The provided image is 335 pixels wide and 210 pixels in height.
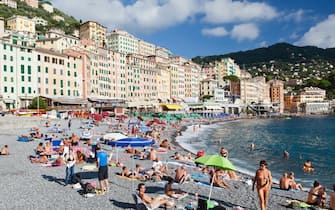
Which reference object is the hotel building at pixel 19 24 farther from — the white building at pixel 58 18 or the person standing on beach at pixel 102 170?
the person standing on beach at pixel 102 170

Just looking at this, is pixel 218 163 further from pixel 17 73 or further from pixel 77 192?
pixel 17 73

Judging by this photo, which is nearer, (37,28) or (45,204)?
(45,204)

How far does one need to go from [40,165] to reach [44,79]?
42.5 meters

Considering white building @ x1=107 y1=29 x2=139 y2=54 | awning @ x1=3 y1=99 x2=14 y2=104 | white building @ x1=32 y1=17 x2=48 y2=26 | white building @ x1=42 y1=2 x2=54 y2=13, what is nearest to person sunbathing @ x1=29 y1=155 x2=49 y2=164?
awning @ x1=3 y1=99 x2=14 y2=104

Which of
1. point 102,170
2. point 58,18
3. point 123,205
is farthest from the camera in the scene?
point 58,18

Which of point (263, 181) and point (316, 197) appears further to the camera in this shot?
point (316, 197)

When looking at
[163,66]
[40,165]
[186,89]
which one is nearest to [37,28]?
[163,66]

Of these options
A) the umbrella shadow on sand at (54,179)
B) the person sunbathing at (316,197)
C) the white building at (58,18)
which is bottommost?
the person sunbathing at (316,197)

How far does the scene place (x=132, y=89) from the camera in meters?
90.1

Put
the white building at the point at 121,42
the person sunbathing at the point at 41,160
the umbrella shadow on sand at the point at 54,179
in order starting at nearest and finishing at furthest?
the umbrella shadow on sand at the point at 54,179, the person sunbathing at the point at 41,160, the white building at the point at 121,42

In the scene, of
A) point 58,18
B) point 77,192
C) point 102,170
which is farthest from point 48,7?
point 102,170

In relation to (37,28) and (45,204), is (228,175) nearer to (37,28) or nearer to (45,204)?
(45,204)

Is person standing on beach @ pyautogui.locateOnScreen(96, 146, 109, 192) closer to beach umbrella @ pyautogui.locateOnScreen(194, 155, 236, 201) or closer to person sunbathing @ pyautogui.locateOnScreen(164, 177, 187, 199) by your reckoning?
person sunbathing @ pyautogui.locateOnScreen(164, 177, 187, 199)

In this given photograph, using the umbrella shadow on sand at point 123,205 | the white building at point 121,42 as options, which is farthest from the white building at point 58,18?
the umbrella shadow on sand at point 123,205
